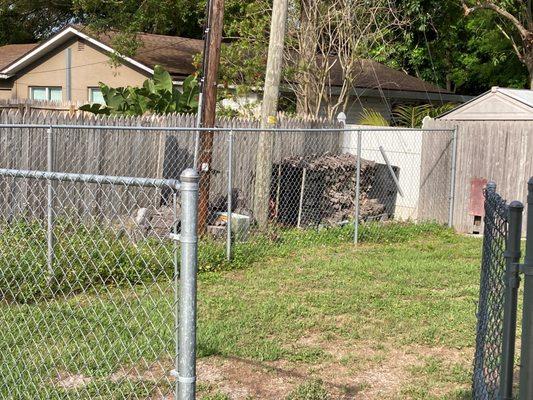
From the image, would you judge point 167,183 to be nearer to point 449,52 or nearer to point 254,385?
point 254,385

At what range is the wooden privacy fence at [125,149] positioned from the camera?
10.2 m

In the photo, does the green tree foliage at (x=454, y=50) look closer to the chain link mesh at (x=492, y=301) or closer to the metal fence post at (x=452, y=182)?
the metal fence post at (x=452, y=182)

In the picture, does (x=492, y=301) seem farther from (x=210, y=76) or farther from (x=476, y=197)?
(x=476, y=197)

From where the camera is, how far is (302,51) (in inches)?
652

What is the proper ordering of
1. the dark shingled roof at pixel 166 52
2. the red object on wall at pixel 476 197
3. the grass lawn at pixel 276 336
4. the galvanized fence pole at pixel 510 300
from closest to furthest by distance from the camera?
the galvanized fence pole at pixel 510 300, the grass lawn at pixel 276 336, the red object on wall at pixel 476 197, the dark shingled roof at pixel 166 52

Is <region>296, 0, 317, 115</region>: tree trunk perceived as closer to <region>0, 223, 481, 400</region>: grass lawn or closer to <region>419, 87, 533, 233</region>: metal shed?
<region>419, 87, 533, 233</region>: metal shed

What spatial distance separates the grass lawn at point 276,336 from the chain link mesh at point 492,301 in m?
1.22

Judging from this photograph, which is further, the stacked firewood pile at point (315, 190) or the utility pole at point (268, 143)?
the stacked firewood pile at point (315, 190)

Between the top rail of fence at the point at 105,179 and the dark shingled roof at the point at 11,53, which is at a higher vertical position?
the dark shingled roof at the point at 11,53

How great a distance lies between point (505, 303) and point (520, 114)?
33.1 ft

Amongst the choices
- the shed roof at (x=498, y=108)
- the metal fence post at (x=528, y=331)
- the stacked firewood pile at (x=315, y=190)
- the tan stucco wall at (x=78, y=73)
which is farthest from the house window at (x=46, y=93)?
the metal fence post at (x=528, y=331)

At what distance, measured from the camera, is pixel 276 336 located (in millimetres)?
6527

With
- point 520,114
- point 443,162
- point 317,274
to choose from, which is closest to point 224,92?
point 443,162

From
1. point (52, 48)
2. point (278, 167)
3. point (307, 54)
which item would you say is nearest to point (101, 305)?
point (278, 167)
